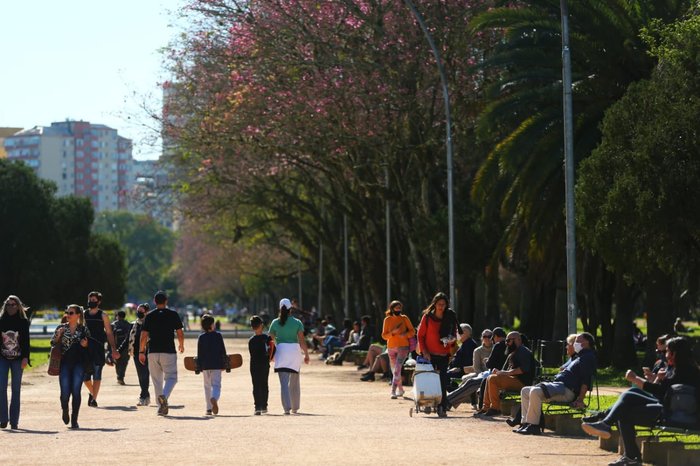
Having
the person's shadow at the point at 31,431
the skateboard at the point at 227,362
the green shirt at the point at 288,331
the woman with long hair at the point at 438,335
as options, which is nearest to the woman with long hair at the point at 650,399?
the person's shadow at the point at 31,431

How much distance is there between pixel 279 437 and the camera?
17203 mm

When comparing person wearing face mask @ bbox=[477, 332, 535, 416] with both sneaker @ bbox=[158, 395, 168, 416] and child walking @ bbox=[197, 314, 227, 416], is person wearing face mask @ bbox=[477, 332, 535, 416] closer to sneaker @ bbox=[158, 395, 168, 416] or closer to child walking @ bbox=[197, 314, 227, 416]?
child walking @ bbox=[197, 314, 227, 416]

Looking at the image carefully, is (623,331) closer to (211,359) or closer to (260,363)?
(260,363)

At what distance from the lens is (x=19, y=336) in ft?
62.8

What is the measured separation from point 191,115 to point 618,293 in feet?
65.2

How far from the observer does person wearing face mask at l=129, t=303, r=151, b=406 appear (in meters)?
24.3

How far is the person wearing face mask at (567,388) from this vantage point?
17.5m

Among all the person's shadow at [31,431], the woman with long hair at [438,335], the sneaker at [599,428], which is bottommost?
the person's shadow at [31,431]

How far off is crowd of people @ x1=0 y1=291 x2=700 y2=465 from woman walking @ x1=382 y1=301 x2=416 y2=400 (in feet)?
0.08

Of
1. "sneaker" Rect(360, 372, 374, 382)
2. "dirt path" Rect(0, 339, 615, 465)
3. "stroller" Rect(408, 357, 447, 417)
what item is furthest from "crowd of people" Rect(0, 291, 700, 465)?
"sneaker" Rect(360, 372, 374, 382)

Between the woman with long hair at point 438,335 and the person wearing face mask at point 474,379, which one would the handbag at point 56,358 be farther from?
the person wearing face mask at point 474,379

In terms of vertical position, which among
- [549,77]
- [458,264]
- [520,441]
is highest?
[549,77]

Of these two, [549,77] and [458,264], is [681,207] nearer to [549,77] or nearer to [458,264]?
[549,77]

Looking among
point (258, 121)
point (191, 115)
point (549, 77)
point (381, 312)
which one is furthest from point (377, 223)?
point (549, 77)
